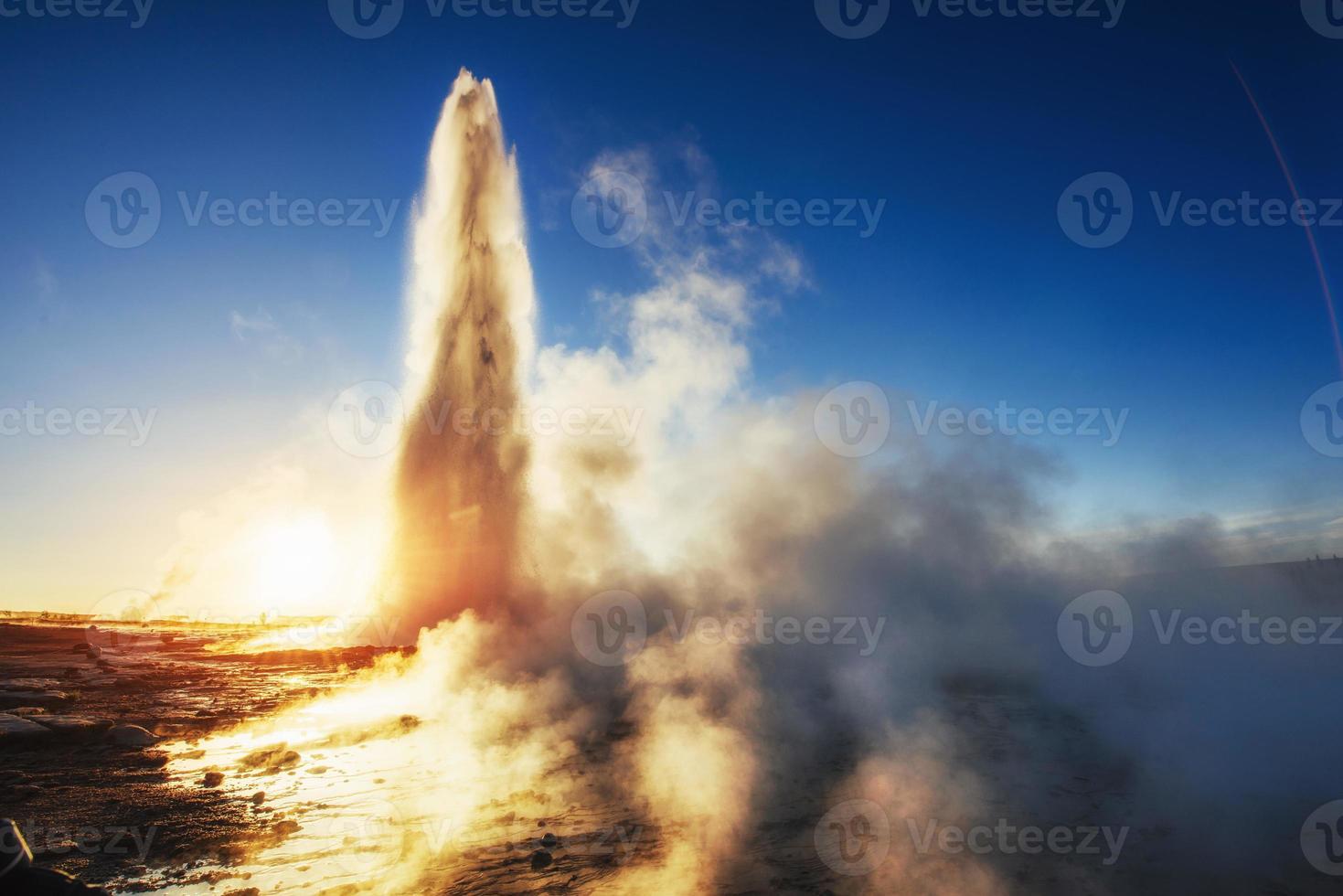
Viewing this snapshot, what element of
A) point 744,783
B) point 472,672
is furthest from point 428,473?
point 744,783

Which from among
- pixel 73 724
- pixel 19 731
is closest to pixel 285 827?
pixel 73 724

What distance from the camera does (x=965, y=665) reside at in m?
20.0

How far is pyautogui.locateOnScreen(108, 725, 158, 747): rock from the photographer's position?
12594 millimetres

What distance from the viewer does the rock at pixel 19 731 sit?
39.8 ft

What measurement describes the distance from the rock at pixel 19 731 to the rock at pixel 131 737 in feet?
3.80

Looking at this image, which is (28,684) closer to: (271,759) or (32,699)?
(32,699)

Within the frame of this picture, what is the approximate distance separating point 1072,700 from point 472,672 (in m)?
18.3

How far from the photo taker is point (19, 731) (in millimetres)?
12438

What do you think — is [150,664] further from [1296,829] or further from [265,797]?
[1296,829]

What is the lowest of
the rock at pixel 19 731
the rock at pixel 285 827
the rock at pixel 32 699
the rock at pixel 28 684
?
the rock at pixel 285 827

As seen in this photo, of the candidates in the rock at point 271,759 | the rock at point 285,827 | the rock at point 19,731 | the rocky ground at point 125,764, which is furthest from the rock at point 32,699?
the rock at point 285,827

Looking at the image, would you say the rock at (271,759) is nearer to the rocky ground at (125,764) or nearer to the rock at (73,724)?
the rocky ground at (125,764)

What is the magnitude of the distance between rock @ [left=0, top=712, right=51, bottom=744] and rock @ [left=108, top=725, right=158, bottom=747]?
1158 mm

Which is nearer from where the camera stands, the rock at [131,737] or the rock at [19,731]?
the rock at [19,731]
